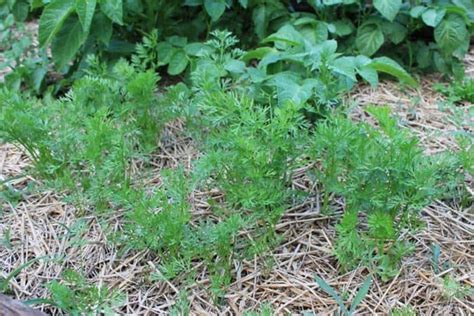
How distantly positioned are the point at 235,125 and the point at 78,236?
0.53 meters

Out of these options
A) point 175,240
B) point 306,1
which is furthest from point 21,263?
point 306,1

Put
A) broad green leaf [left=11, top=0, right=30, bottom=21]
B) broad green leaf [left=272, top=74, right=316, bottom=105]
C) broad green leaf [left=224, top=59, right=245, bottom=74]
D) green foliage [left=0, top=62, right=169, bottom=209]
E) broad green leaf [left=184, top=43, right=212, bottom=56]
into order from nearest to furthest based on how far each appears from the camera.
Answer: green foliage [left=0, top=62, right=169, bottom=209] → broad green leaf [left=272, top=74, right=316, bottom=105] → broad green leaf [left=224, top=59, right=245, bottom=74] → broad green leaf [left=184, top=43, right=212, bottom=56] → broad green leaf [left=11, top=0, right=30, bottom=21]

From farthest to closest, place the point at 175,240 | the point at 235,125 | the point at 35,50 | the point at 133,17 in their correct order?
the point at 35,50
the point at 133,17
the point at 235,125
the point at 175,240

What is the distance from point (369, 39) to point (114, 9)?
3.17ft

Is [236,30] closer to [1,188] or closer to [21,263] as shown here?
[1,188]

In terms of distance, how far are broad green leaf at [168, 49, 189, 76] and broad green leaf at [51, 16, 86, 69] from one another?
14.0 inches

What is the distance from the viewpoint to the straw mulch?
1.63m

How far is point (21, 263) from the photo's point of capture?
1.79 meters

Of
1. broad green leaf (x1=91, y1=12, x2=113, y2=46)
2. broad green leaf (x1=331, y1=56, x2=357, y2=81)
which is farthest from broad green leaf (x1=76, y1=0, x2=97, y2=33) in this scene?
broad green leaf (x1=331, y1=56, x2=357, y2=81)

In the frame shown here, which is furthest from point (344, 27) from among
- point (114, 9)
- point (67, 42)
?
point (67, 42)

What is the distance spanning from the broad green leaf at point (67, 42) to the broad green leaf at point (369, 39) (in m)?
1.05

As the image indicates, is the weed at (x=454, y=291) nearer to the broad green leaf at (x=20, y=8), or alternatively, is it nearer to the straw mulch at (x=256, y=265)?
the straw mulch at (x=256, y=265)

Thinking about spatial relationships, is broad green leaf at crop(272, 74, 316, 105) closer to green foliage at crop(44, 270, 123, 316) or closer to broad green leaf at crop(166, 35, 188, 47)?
broad green leaf at crop(166, 35, 188, 47)

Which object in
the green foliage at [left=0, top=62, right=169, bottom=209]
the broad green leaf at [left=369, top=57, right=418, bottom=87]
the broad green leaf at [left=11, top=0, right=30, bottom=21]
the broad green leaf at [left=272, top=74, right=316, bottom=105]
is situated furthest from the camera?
the broad green leaf at [left=11, top=0, right=30, bottom=21]
